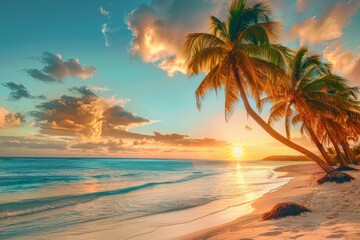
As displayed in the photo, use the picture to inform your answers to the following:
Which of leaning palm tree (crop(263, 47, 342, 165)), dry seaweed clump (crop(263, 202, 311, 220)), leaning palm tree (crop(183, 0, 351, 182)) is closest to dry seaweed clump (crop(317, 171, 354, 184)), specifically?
leaning palm tree (crop(183, 0, 351, 182))

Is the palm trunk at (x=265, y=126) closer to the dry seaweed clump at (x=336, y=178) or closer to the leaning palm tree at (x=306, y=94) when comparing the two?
the dry seaweed clump at (x=336, y=178)

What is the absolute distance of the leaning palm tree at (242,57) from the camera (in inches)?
499

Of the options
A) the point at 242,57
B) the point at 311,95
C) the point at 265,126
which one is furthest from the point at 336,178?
the point at 242,57

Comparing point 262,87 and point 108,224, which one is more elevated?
point 262,87

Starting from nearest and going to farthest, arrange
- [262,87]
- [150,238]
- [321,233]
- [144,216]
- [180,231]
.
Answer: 1. [321,233]
2. [150,238]
3. [180,231]
4. [144,216]
5. [262,87]

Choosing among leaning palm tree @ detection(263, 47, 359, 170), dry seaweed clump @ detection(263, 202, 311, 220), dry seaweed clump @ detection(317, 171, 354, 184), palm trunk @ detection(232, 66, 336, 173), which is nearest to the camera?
dry seaweed clump @ detection(263, 202, 311, 220)

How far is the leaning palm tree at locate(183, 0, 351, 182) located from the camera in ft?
41.6

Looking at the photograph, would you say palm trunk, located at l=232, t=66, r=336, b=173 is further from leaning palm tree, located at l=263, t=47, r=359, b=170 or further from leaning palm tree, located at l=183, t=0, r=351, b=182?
leaning palm tree, located at l=263, t=47, r=359, b=170

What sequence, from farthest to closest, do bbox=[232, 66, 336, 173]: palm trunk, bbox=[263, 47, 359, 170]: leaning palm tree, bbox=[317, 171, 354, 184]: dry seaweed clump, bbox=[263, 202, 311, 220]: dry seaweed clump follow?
bbox=[263, 47, 359, 170]: leaning palm tree
bbox=[232, 66, 336, 173]: palm trunk
bbox=[317, 171, 354, 184]: dry seaweed clump
bbox=[263, 202, 311, 220]: dry seaweed clump

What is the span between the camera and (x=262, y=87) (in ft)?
46.4

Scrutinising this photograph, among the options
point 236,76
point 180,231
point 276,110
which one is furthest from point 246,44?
point 180,231

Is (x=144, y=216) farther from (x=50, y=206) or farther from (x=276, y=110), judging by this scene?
(x=276, y=110)

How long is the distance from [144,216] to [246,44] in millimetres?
9844

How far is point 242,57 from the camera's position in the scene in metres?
12.9
